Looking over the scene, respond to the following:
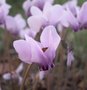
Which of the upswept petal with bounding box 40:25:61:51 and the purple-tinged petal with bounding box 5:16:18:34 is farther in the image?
the purple-tinged petal with bounding box 5:16:18:34

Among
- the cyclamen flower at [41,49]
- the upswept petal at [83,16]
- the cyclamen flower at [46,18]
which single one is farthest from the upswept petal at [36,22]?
the cyclamen flower at [41,49]

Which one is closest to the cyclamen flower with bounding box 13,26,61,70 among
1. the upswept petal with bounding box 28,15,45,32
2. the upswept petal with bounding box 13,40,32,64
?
the upswept petal with bounding box 13,40,32,64

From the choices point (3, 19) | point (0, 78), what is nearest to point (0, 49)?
point (0, 78)

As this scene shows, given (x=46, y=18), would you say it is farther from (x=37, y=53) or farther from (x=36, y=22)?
(x=37, y=53)

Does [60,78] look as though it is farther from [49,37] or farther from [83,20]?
[49,37]

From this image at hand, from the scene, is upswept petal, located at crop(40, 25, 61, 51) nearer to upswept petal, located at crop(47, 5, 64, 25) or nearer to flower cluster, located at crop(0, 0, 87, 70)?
flower cluster, located at crop(0, 0, 87, 70)

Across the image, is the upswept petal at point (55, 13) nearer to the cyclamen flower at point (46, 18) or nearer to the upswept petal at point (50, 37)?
the cyclamen flower at point (46, 18)

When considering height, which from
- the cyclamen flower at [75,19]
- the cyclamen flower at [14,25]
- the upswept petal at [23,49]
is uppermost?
the upswept petal at [23,49]

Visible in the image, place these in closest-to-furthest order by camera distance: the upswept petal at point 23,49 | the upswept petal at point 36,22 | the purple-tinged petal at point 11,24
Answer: the upswept petal at point 23,49 → the upswept petal at point 36,22 → the purple-tinged petal at point 11,24

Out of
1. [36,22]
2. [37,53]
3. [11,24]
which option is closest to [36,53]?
[37,53]
